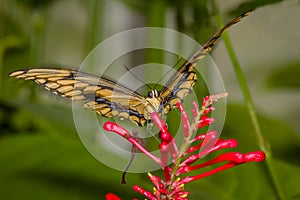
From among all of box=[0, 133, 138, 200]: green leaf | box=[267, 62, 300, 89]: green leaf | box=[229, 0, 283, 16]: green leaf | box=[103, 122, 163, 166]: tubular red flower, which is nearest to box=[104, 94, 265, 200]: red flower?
box=[103, 122, 163, 166]: tubular red flower

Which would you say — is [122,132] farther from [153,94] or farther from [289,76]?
[289,76]

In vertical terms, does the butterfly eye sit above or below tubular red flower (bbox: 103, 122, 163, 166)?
above

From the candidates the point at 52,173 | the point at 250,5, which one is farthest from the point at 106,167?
the point at 250,5

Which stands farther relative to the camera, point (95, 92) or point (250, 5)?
point (250, 5)

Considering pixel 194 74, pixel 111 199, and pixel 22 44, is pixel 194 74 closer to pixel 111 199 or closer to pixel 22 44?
pixel 111 199

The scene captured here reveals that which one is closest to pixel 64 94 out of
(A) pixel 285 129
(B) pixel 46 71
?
(B) pixel 46 71

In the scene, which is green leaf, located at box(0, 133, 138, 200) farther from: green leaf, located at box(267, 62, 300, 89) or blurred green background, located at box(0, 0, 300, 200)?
green leaf, located at box(267, 62, 300, 89)

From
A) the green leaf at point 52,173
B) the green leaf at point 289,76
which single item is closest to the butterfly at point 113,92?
the green leaf at point 52,173

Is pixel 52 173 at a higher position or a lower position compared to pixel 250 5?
lower

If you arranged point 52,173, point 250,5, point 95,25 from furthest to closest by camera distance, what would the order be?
point 95,25 → point 52,173 → point 250,5
